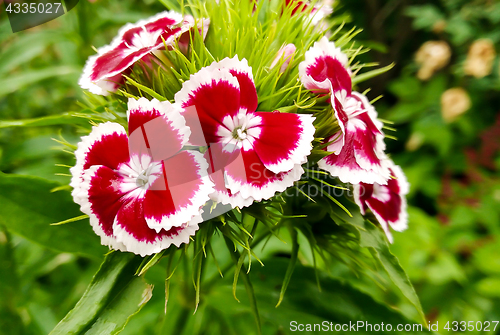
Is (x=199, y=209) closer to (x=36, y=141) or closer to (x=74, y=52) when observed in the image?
(x=36, y=141)

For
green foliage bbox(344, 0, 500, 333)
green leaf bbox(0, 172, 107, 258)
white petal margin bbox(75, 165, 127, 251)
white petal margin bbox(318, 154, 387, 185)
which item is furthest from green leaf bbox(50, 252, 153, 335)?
green foliage bbox(344, 0, 500, 333)

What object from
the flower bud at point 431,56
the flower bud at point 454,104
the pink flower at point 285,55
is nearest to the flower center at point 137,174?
the pink flower at point 285,55

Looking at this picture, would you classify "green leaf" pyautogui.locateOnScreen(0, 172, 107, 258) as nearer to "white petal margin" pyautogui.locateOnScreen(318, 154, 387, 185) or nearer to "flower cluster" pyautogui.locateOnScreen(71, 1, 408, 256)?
"flower cluster" pyautogui.locateOnScreen(71, 1, 408, 256)

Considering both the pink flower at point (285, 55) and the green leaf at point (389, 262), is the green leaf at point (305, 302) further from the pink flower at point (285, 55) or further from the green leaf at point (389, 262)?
the pink flower at point (285, 55)

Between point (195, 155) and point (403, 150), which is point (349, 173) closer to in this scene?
point (195, 155)

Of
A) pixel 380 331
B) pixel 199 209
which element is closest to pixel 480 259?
pixel 380 331

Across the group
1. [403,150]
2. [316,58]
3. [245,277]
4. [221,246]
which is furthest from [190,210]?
[403,150]

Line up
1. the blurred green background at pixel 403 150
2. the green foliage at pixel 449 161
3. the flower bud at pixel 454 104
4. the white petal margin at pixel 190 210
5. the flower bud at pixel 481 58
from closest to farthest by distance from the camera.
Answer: the white petal margin at pixel 190 210 → the blurred green background at pixel 403 150 → the green foliage at pixel 449 161 → the flower bud at pixel 481 58 → the flower bud at pixel 454 104
